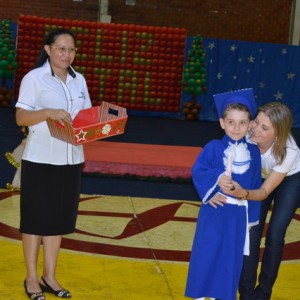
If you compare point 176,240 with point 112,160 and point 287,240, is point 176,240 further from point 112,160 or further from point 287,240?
point 112,160

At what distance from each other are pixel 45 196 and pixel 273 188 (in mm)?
1384

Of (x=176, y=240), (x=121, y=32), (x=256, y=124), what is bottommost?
(x=176, y=240)

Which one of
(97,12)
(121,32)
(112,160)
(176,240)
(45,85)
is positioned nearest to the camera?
(45,85)

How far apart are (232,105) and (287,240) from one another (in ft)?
8.75

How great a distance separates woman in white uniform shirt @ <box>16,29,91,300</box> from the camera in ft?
13.1

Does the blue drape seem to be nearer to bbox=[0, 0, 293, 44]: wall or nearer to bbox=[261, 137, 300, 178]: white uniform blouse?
bbox=[0, 0, 293, 44]: wall

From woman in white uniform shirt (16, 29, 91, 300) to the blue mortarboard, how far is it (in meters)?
0.88

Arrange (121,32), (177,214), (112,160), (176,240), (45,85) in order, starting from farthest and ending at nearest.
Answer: (121,32), (112,160), (177,214), (176,240), (45,85)

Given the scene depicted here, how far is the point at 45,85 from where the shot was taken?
13.1ft

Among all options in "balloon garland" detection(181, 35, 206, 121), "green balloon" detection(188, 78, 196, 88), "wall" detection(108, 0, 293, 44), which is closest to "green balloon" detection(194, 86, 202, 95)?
"balloon garland" detection(181, 35, 206, 121)

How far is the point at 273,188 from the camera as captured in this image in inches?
152

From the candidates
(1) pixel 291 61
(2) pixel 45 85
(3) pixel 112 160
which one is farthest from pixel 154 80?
Result: (2) pixel 45 85

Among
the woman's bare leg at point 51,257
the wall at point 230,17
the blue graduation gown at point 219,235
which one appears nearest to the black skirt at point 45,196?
the woman's bare leg at point 51,257

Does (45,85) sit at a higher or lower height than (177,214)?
higher
